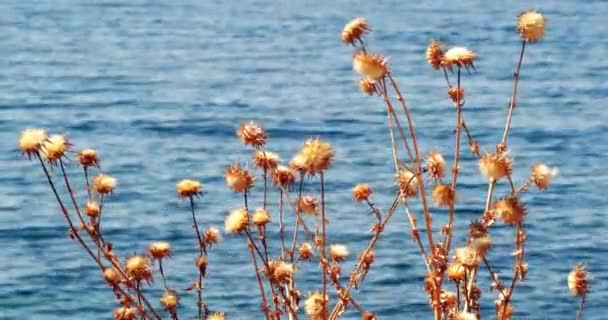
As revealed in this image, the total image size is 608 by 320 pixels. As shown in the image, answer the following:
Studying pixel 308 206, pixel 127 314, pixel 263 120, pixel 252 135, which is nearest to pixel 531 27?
pixel 252 135

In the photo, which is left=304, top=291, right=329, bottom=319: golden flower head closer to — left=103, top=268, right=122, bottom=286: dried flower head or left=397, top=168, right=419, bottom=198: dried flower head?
left=397, top=168, right=419, bottom=198: dried flower head

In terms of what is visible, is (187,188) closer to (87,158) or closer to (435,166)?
(87,158)

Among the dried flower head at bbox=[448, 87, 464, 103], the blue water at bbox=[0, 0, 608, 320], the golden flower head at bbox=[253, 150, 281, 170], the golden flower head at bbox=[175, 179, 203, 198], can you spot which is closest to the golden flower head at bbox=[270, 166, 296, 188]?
the golden flower head at bbox=[253, 150, 281, 170]

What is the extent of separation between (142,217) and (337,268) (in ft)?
20.4

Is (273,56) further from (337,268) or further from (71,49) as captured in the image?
(337,268)

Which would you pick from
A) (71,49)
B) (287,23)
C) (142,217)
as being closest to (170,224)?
(142,217)

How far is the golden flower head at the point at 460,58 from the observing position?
2475 mm

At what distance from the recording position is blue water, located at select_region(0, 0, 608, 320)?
7762 mm

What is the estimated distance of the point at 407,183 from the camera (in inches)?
101

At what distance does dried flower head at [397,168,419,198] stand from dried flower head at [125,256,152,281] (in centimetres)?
49

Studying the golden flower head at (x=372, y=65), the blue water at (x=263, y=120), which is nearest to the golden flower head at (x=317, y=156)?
the golden flower head at (x=372, y=65)

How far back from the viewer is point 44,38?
16.2 meters

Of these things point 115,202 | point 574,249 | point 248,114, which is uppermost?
point 248,114

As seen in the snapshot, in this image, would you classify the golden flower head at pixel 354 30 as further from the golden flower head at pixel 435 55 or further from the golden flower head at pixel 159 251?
the golden flower head at pixel 159 251
